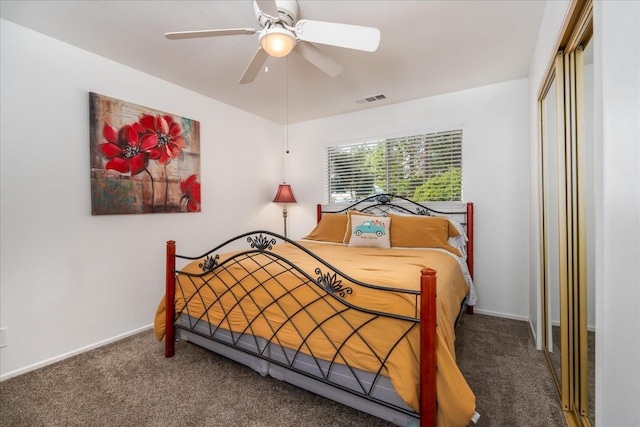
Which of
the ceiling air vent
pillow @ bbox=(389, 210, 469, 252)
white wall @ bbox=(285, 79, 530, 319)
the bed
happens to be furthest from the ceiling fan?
white wall @ bbox=(285, 79, 530, 319)

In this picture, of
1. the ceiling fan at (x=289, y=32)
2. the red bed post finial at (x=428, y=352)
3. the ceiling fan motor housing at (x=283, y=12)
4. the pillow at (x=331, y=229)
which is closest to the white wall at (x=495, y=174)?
the pillow at (x=331, y=229)

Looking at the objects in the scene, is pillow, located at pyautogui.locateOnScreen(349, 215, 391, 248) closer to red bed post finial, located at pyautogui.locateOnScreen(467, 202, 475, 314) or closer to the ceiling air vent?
red bed post finial, located at pyautogui.locateOnScreen(467, 202, 475, 314)

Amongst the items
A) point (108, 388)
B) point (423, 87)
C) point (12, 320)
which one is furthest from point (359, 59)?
point (12, 320)

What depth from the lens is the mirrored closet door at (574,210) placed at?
4.25ft

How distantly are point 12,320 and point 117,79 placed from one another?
6.93 feet

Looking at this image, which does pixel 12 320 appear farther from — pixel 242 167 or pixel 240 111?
pixel 240 111

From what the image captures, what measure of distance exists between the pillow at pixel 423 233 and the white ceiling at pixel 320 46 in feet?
4.91

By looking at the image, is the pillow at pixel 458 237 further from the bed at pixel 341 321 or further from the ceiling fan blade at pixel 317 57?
the ceiling fan blade at pixel 317 57

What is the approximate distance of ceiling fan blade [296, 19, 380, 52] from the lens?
1641 mm

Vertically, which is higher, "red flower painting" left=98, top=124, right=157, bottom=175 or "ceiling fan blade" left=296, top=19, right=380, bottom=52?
"ceiling fan blade" left=296, top=19, right=380, bottom=52

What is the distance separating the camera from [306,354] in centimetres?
165

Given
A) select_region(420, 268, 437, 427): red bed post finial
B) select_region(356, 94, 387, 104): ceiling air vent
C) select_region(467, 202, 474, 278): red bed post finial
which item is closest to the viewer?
select_region(420, 268, 437, 427): red bed post finial

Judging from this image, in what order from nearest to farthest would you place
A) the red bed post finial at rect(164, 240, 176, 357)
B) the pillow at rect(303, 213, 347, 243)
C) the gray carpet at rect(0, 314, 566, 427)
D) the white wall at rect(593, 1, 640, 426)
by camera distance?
the white wall at rect(593, 1, 640, 426), the gray carpet at rect(0, 314, 566, 427), the red bed post finial at rect(164, 240, 176, 357), the pillow at rect(303, 213, 347, 243)

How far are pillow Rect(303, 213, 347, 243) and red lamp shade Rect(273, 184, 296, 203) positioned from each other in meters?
0.89
